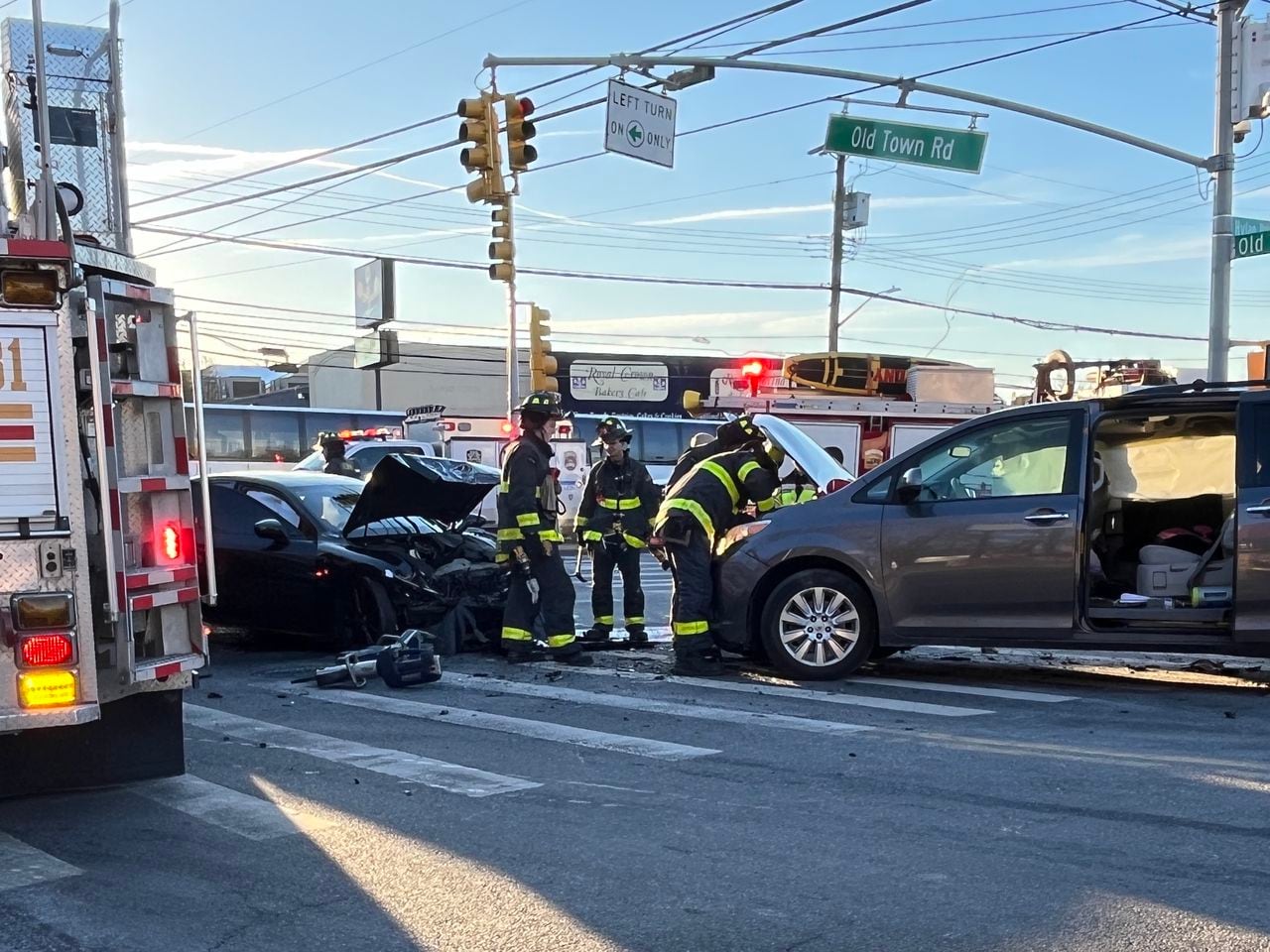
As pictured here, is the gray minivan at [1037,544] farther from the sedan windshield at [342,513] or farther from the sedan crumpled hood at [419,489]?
the sedan windshield at [342,513]

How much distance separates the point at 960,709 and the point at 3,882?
495 cm

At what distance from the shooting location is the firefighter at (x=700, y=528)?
8.86 metres

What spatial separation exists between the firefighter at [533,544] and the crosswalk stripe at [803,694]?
30cm

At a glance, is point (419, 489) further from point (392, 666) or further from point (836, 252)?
point (836, 252)

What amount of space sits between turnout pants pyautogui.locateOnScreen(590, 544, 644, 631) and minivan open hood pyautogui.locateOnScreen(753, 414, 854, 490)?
1518 millimetres

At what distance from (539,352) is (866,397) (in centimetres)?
509

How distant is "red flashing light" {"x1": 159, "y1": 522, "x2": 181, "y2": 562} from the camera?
524cm

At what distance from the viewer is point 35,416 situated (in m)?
4.72

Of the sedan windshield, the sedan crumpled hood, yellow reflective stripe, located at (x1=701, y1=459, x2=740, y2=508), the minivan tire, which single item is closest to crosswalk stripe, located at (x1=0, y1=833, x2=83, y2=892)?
the sedan crumpled hood

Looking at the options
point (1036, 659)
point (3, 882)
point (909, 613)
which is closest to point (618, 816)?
point (3, 882)

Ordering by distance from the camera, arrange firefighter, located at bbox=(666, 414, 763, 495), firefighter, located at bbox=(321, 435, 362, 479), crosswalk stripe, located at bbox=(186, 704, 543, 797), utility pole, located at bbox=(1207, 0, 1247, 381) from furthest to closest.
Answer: firefighter, located at bbox=(321, 435, 362, 479)
utility pole, located at bbox=(1207, 0, 1247, 381)
firefighter, located at bbox=(666, 414, 763, 495)
crosswalk stripe, located at bbox=(186, 704, 543, 797)

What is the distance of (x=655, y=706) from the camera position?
762cm

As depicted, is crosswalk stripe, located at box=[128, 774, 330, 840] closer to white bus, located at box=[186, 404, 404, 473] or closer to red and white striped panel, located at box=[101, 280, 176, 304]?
red and white striped panel, located at box=[101, 280, 176, 304]

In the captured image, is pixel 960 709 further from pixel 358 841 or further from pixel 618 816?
pixel 358 841
